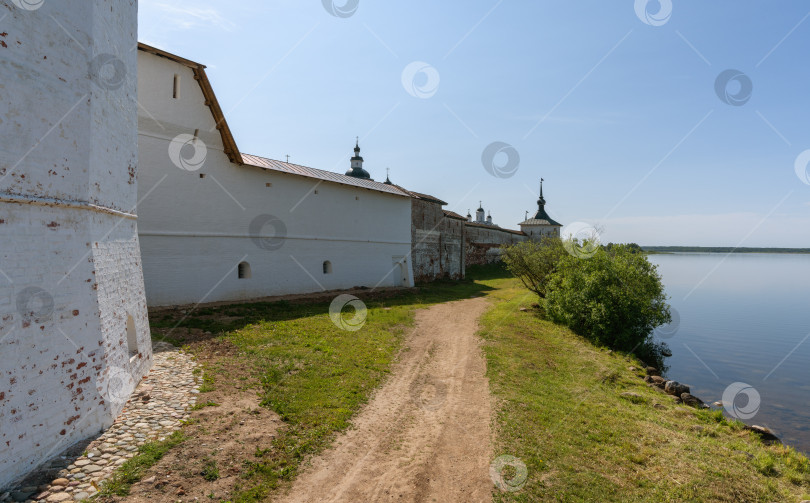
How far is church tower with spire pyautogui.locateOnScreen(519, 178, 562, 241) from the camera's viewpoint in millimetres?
49094

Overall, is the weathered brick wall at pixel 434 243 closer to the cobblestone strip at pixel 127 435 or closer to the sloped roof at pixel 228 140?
the sloped roof at pixel 228 140

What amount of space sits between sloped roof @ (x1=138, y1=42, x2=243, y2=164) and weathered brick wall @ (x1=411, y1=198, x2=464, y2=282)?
43.2 ft

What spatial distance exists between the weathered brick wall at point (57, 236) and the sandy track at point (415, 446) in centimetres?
318

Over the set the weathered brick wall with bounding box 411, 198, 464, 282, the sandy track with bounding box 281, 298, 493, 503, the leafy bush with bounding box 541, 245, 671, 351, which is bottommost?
the sandy track with bounding box 281, 298, 493, 503

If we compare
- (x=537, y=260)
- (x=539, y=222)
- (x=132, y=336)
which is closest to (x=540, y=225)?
(x=539, y=222)

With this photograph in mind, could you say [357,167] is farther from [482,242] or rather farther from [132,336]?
[132,336]

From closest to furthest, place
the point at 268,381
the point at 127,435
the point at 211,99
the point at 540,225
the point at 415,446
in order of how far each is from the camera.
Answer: the point at 127,435 → the point at 415,446 → the point at 268,381 → the point at 211,99 → the point at 540,225

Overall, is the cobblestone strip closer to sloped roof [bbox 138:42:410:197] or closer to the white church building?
the white church building

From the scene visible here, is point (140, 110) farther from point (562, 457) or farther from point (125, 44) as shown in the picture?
point (562, 457)

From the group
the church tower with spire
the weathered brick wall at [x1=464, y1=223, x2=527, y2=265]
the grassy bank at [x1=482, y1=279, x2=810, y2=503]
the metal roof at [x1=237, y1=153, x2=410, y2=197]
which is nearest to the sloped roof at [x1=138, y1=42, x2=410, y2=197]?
the metal roof at [x1=237, y1=153, x2=410, y2=197]

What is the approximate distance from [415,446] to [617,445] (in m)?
3.61

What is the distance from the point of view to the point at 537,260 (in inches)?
773

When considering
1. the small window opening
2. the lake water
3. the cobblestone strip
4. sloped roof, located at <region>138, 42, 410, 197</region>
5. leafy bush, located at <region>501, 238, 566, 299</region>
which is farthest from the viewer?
leafy bush, located at <region>501, 238, 566, 299</region>

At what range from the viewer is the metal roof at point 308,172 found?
54.6 feet
